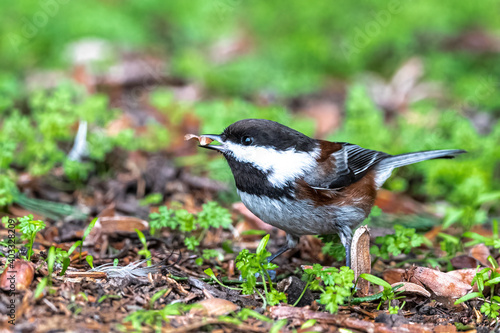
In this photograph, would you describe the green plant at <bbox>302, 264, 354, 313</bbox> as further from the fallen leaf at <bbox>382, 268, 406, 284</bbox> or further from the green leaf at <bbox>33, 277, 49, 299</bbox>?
the green leaf at <bbox>33, 277, 49, 299</bbox>

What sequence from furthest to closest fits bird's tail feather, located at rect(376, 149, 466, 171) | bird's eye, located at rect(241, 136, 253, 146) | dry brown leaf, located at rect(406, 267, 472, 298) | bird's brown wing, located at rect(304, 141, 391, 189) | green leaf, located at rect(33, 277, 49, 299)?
bird's tail feather, located at rect(376, 149, 466, 171), bird's brown wing, located at rect(304, 141, 391, 189), bird's eye, located at rect(241, 136, 253, 146), dry brown leaf, located at rect(406, 267, 472, 298), green leaf, located at rect(33, 277, 49, 299)

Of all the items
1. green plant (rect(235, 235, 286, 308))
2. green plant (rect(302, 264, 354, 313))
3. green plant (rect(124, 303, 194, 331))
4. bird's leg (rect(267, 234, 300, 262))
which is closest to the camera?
green plant (rect(124, 303, 194, 331))

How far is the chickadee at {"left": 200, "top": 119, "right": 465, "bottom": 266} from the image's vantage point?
3.57 m

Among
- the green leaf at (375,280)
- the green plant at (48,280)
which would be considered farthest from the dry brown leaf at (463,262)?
the green plant at (48,280)

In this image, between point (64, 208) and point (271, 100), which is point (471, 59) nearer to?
→ point (271, 100)

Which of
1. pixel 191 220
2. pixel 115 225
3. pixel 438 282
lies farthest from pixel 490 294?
pixel 115 225

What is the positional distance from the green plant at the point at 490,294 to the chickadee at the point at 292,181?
839 mm

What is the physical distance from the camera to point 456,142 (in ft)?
17.8

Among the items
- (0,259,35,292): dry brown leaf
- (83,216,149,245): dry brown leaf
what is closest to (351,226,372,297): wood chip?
(83,216,149,245): dry brown leaf

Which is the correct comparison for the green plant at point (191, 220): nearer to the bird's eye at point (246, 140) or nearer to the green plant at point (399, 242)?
the bird's eye at point (246, 140)

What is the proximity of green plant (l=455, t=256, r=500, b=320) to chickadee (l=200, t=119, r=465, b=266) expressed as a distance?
2.75ft

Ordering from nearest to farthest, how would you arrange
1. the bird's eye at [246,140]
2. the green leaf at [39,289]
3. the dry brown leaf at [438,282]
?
the green leaf at [39,289]
the dry brown leaf at [438,282]
the bird's eye at [246,140]

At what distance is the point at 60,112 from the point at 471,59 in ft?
19.8

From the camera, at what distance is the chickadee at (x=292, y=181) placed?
357cm
